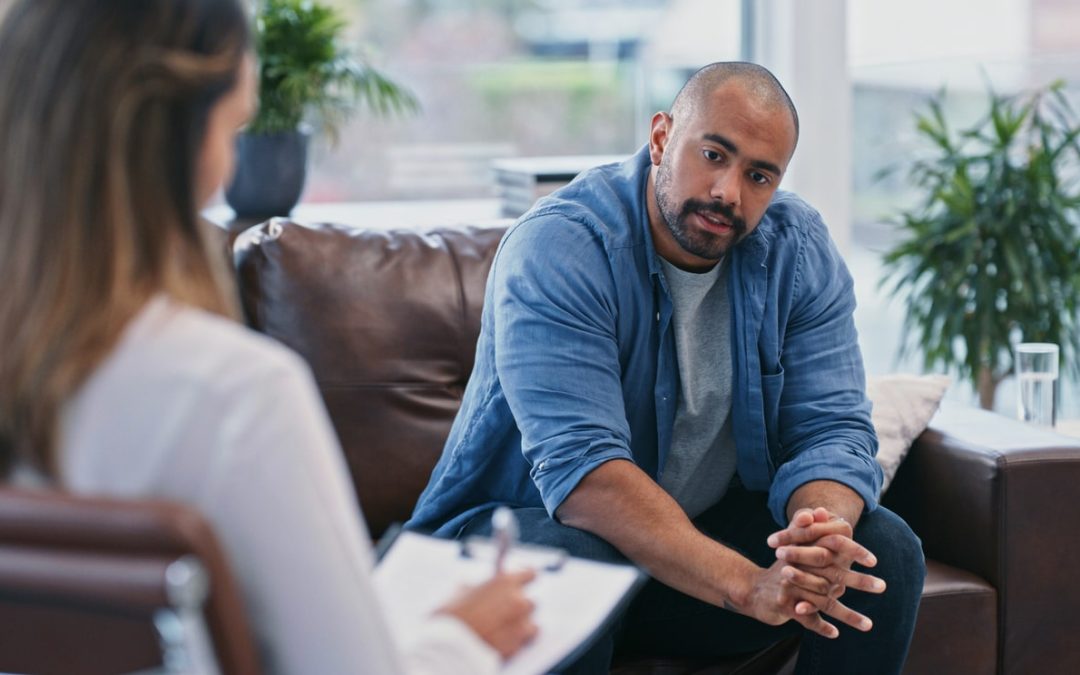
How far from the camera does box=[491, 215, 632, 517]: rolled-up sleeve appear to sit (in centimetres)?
184

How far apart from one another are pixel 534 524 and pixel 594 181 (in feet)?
1.84

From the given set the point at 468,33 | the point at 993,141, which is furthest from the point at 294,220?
the point at 993,141

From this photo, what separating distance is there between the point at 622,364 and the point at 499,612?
104cm

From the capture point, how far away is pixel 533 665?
38.8 inches

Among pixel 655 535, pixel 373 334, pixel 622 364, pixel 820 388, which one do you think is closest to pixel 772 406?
pixel 820 388

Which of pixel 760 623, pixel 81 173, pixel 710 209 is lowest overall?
pixel 760 623

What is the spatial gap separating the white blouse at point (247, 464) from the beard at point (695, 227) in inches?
45.8

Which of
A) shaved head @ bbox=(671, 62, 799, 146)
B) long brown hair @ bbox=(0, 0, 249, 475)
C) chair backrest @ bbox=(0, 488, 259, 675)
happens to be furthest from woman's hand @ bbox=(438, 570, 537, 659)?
shaved head @ bbox=(671, 62, 799, 146)

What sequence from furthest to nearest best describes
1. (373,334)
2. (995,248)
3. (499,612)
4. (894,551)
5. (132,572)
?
(995,248) → (373,334) → (894,551) → (499,612) → (132,572)

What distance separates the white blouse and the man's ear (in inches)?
49.9

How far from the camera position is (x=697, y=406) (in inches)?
80.3

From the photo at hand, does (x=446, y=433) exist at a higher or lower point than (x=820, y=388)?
lower

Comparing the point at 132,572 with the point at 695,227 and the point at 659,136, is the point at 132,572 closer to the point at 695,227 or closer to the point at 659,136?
the point at 695,227

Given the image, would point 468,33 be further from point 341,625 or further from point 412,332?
point 341,625
